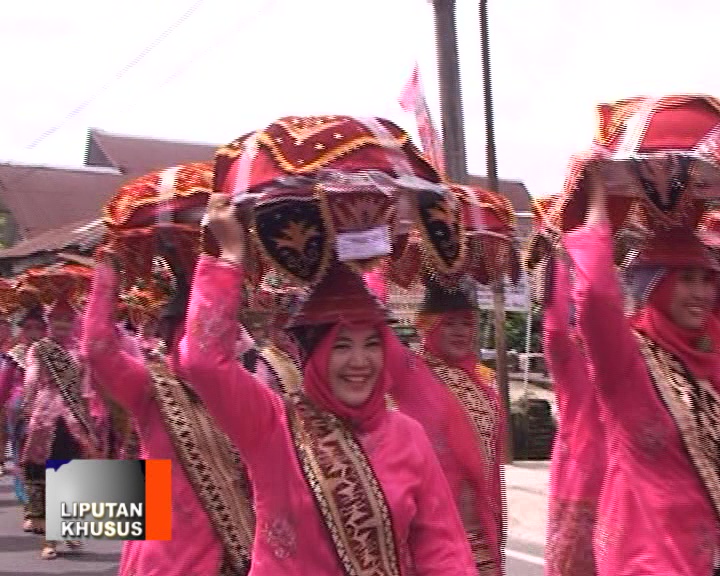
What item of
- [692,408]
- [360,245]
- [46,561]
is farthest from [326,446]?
[46,561]

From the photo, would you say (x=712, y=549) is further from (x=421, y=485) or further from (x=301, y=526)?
(x=301, y=526)

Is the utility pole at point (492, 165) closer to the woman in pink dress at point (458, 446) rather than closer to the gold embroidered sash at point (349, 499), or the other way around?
the woman in pink dress at point (458, 446)

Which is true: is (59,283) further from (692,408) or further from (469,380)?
(692,408)

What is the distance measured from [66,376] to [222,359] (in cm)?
556

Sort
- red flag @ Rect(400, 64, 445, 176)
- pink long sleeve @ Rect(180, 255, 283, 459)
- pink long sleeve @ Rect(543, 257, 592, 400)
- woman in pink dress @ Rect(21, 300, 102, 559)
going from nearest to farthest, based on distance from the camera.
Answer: pink long sleeve @ Rect(180, 255, 283, 459)
pink long sleeve @ Rect(543, 257, 592, 400)
red flag @ Rect(400, 64, 445, 176)
woman in pink dress @ Rect(21, 300, 102, 559)

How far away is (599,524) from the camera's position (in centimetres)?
338

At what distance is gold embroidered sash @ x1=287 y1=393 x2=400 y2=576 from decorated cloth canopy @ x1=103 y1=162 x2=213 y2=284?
4.47 feet

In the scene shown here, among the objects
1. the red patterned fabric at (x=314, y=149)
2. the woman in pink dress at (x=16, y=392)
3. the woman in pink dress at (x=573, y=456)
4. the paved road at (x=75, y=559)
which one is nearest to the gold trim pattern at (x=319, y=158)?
the red patterned fabric at (x=314, y=149)

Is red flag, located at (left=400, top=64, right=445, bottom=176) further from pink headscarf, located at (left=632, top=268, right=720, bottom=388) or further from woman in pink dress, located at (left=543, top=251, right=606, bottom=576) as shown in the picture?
pink headscarf, located at (left=632, top=268, right=720, bottom=388)

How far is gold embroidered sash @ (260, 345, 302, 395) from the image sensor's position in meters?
3.04

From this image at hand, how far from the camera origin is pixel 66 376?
7.87m

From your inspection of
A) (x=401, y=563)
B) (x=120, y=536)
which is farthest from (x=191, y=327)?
(x=120, y=536)

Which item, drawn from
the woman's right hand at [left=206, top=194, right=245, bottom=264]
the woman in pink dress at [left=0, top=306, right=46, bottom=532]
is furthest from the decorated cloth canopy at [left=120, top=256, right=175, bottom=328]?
the woman in pink dress at [left=0, top=306, right=46, bottom=532]

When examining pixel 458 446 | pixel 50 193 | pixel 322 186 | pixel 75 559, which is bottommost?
pixel 75 559
